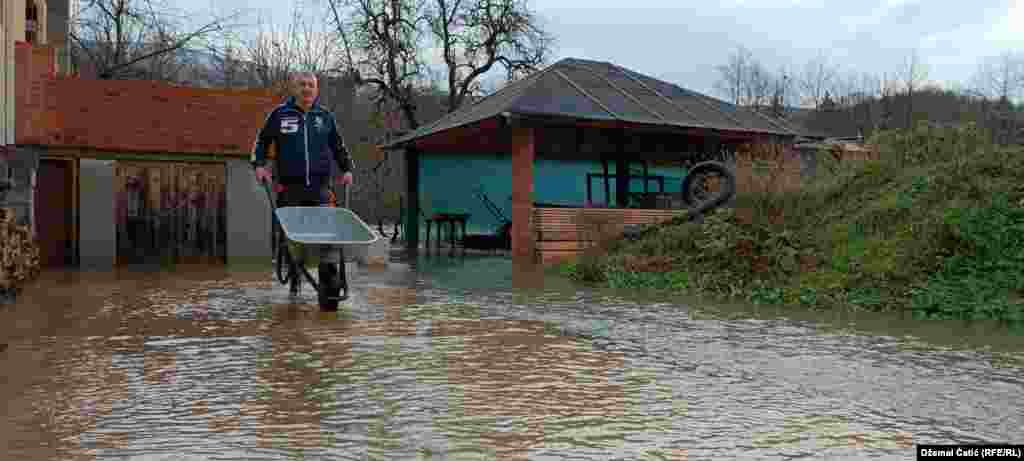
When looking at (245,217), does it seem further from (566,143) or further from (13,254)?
(566,143)

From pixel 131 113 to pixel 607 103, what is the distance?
8.34 m

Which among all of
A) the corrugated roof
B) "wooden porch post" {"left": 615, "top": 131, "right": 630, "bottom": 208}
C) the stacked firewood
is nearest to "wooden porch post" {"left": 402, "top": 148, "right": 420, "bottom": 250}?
the corrugated roof

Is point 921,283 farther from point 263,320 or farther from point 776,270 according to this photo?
point 263,320

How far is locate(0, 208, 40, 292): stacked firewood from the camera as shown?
6.93 m

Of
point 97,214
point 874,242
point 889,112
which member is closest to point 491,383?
point 874,242

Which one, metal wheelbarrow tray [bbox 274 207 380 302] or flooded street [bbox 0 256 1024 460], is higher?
metal wheelbarrow tray [bbox 274 207 380 302]

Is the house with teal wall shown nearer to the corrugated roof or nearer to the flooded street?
the corrugated roof

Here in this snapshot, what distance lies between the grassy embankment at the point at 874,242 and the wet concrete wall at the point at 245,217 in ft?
18.1

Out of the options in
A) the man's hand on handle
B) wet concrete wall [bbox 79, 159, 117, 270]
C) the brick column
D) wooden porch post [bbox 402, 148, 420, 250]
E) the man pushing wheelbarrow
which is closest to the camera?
the man's hand on handle

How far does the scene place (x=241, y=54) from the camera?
35.3m

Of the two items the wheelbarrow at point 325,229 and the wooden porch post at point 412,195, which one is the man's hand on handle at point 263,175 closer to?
the wheelbarrow at point 325,229

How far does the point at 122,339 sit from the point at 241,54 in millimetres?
32348

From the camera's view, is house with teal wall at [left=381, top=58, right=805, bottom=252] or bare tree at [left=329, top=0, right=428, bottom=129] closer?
house with teal wall at [left=381, top=58, right=805, bottom=252]

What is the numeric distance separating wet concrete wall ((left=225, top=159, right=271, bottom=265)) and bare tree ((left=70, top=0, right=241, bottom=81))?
9.37 metres
